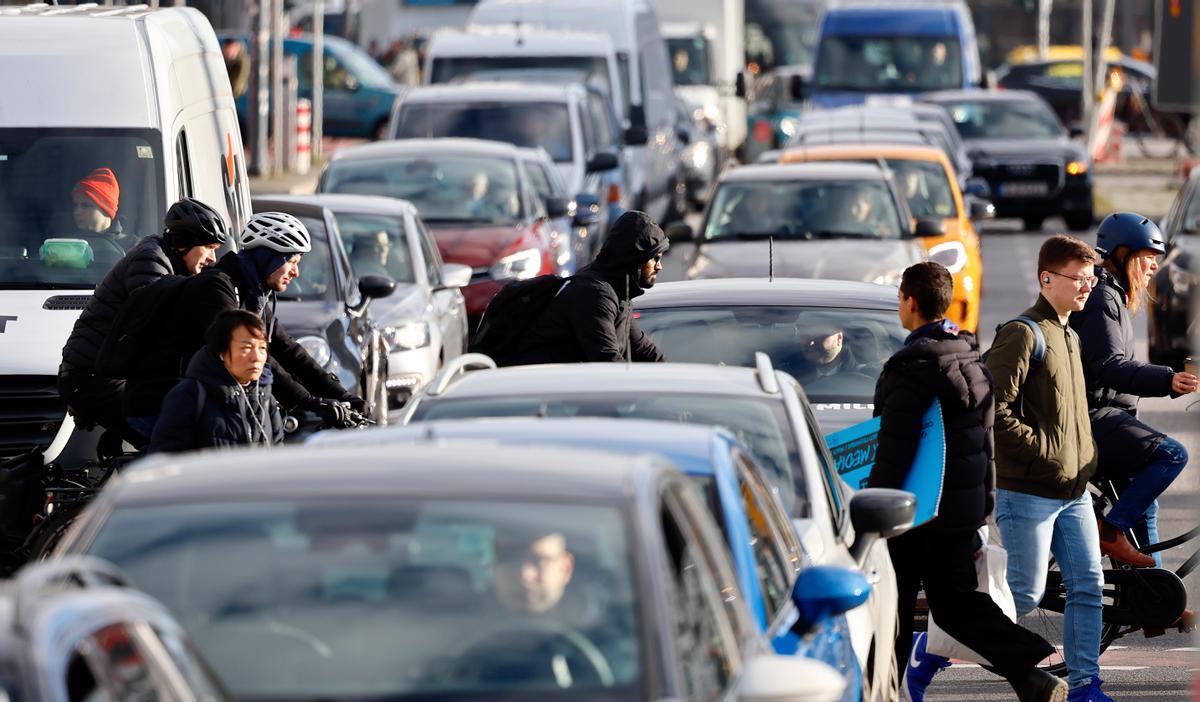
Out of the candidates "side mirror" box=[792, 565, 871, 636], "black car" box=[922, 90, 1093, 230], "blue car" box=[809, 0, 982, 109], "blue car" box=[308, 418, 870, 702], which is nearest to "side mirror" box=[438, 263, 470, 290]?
"blue car" box=[308, 418, 870, 702]

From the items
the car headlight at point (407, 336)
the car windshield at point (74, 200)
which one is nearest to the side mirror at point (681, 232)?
the car headlight at point (407, 336)

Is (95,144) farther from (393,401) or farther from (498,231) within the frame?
(498,231)

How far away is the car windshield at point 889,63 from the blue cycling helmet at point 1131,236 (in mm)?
28716

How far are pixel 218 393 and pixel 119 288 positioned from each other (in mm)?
1726

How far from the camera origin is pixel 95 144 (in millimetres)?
11227

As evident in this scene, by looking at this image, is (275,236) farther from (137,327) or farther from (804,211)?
(804,211)

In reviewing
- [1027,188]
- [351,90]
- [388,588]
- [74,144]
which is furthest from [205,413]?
[351,90]

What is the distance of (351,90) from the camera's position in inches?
1794

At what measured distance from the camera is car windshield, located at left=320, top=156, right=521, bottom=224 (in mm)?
19516

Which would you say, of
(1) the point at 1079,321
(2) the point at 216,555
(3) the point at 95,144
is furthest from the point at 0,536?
(2) the point at 216,555

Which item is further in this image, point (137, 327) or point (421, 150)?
point (421, 150)

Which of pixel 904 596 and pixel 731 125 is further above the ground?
pixel 904 596

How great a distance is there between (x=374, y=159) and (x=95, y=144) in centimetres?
863

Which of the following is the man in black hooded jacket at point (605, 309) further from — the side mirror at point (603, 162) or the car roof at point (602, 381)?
the side mirror at point (603, 162)
